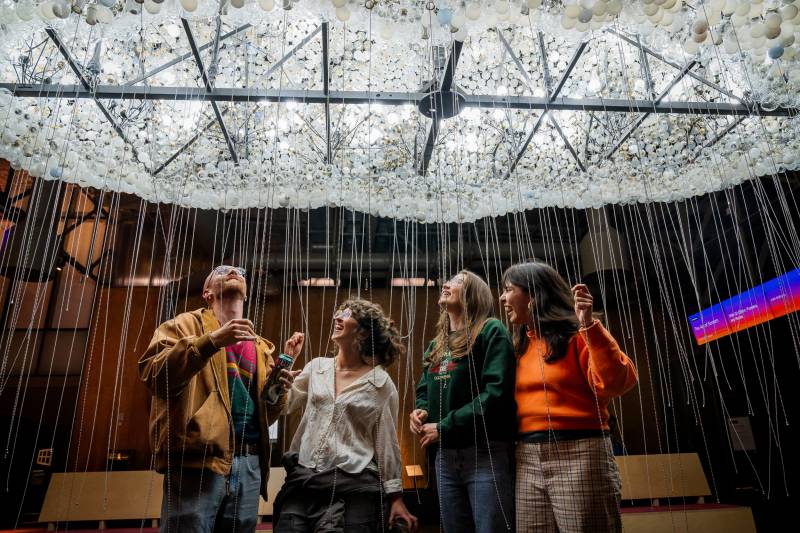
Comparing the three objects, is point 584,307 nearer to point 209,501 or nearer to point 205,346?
point 205,346

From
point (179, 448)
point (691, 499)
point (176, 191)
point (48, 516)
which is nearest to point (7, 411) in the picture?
point (48, 516)

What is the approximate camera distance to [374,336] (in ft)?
5.94

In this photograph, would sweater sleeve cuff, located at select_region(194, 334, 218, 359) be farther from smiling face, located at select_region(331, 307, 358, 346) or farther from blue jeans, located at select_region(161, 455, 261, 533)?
smiling face, located at select_region(331, 307, 358, 346)

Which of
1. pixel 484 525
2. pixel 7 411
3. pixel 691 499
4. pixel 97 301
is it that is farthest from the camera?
pixel 97 301

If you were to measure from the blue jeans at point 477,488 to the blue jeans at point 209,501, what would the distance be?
60 cm

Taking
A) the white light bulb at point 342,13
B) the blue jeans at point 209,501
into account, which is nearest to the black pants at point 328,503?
the blue jeans at point 209,501

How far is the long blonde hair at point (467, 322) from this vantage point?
1.67m

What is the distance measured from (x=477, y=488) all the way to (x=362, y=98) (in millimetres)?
1760

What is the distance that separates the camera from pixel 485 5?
183 cm

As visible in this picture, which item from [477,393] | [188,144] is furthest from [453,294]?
[188,144]

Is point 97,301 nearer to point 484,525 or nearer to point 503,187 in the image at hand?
point 503,187

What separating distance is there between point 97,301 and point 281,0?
258 inches

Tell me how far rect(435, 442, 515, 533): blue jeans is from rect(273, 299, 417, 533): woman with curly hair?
0.57 feet

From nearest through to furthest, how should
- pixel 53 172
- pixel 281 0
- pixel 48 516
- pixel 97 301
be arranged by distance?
pixel 281 0, pixel 53 172, pixel 48 516, pixel 97 301
